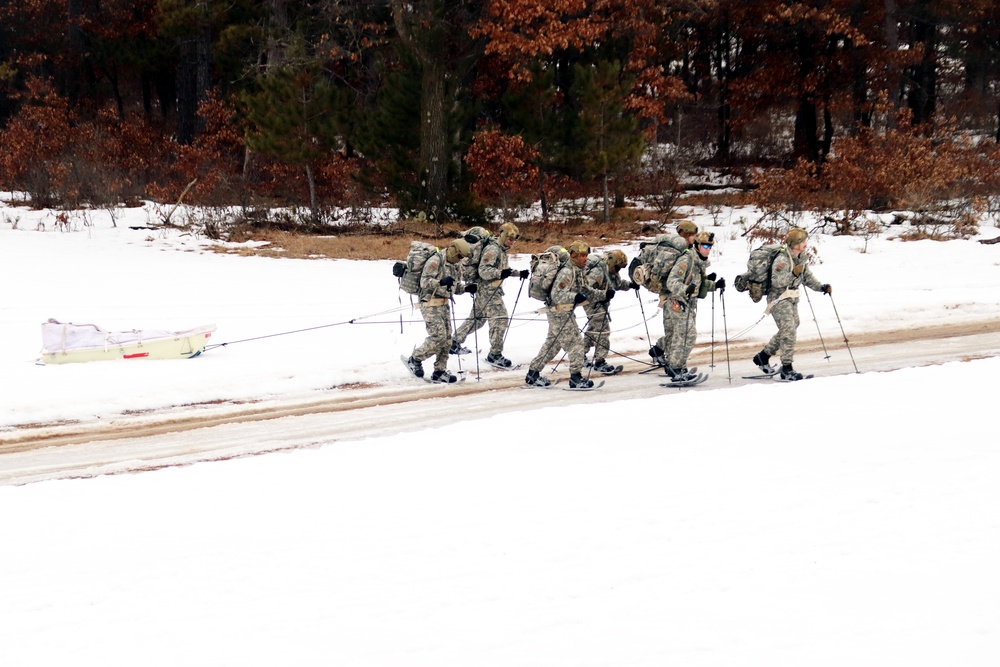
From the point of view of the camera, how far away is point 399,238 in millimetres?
23219

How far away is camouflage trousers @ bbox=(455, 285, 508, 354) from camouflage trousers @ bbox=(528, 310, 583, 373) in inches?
49.7

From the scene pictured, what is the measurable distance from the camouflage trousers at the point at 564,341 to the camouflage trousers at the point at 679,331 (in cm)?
115

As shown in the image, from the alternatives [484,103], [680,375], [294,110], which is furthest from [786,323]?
[484,103]

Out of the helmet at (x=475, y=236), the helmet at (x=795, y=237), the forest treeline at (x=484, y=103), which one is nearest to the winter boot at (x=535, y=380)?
the helmet at (x=475, y=236)

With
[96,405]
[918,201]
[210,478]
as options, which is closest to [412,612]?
[210,478]

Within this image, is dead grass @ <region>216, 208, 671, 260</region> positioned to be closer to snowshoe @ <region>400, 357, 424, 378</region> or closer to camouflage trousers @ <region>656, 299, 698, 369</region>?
snowshoe @ <region>400, 357, 424, 378</region>

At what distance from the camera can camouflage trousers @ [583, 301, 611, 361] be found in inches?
514

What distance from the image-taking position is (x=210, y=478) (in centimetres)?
876

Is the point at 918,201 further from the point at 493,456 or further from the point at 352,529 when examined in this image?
the point at 352,529

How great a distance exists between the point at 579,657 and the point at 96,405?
795 centimetres

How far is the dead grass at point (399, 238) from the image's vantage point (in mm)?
21984

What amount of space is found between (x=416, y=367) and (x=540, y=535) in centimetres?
589

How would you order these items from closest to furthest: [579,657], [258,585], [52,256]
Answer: [579,657] → [258,585] → [52,256]

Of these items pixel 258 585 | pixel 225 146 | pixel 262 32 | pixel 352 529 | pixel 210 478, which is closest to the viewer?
pixel 258 585
